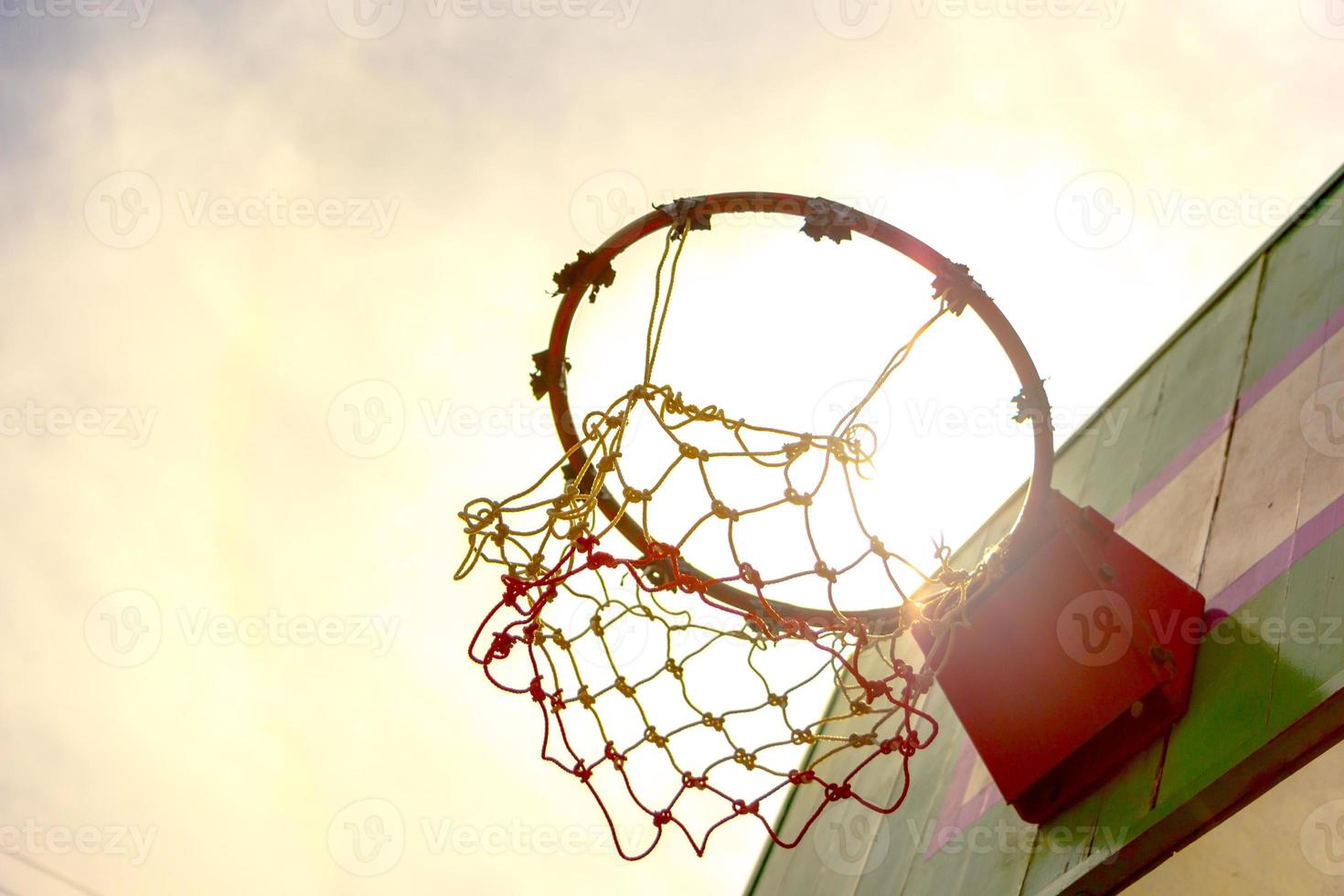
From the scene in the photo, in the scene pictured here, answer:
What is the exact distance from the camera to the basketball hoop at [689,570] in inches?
108

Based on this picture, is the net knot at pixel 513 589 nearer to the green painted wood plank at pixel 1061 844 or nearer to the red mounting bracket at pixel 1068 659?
the red mounting bracket at pixel 1068 659

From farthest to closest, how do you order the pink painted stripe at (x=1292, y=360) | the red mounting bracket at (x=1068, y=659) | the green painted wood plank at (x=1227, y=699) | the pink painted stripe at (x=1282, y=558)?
the pink painted stripe at (x=1292, y=360) → the red mounting bracket at (x=1068, y=659) → the pink painted stripe at (x=1282, y=558) → the green painted wood plank at (x=1227, y=699)

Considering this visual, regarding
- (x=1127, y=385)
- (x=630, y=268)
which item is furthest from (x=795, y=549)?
(x=1127, y=385)

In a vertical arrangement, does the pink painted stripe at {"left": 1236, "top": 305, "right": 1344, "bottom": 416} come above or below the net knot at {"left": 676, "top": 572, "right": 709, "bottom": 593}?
below

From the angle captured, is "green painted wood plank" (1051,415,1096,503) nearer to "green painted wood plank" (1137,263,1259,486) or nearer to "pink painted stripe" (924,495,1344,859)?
"green painted wood plank" (1137,263,1259,486)

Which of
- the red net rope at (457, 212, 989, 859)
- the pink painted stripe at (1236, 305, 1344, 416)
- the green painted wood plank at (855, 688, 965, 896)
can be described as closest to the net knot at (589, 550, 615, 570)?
the red net rope at (457, 212, 989, 859)

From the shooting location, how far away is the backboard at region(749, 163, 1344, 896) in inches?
92.0

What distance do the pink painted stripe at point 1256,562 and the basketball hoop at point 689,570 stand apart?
477 millimetres

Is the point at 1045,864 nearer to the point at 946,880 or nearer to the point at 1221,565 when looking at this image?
the point at 946,880

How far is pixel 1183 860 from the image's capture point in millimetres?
3041

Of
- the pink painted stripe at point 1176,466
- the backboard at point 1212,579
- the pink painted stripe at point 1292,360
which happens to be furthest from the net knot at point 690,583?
the pink painted stripe at point 1292,360

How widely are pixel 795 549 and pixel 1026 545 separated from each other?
579 mm

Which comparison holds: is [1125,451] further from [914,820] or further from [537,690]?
[537,690]

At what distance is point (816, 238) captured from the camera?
2.87m
